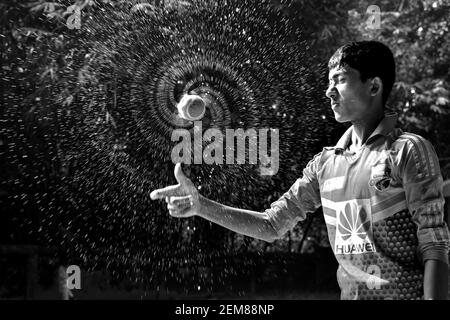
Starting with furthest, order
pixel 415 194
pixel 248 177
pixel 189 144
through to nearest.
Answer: pixel 248 177 < pixel 189 144 < pixel 415 194

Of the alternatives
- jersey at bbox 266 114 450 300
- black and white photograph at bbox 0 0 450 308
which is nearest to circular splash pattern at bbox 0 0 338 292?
black and white photograph at bbox 0 0 450 308

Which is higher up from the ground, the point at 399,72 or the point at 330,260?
the point at 399,72

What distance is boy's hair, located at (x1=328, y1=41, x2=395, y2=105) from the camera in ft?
8.42

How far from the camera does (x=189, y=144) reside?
18.6ft

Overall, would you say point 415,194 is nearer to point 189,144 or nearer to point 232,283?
point 189,144

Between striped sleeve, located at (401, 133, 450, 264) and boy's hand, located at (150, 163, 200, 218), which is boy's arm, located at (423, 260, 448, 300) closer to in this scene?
striped sleeve, located at (401, 133, 450, 264)

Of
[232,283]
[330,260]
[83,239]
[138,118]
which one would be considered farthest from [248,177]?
[330,260]

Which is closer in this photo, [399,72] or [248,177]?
[248,177]

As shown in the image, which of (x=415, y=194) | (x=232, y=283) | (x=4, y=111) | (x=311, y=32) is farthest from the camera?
(x=232, y=283)

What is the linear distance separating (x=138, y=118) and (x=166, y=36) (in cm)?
86

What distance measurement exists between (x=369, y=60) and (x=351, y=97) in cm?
15

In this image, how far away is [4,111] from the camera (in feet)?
30.3

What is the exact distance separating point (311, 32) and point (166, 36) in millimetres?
4225

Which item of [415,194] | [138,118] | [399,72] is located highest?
[399,72]
